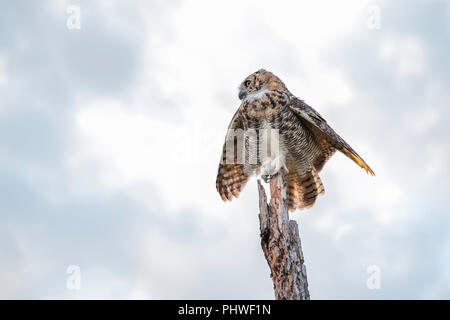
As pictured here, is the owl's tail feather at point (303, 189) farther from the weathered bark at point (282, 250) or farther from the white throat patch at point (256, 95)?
the weathered bark at point (282, 250)

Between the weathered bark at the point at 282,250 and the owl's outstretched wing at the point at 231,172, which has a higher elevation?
the owl's outstretched wing at the point at 231,172

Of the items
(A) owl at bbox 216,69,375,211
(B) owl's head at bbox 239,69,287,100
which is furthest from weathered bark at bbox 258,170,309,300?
(B) owl's head at bbox 239,69,287,100

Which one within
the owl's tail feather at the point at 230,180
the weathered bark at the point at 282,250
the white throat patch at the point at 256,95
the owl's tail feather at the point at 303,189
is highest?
the white throat patch at the point at 256,95

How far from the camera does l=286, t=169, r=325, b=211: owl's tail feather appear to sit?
791cm

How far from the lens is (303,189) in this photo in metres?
8.09

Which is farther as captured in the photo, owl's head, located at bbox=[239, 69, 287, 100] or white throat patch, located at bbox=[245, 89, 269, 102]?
owl's head, located at bbox=[239, 69, 287, 100]

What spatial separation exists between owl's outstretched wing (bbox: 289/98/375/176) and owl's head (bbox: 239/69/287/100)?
0.43 metres

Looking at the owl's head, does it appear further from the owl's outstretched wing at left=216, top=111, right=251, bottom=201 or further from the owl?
the owl's outstretched wing at left=216, top=111, right=251, bottom=201

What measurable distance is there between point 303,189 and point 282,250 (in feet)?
8.75

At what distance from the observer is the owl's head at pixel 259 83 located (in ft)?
25.3

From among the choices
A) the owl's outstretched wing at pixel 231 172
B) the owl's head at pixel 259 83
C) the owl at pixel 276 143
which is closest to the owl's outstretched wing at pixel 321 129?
the owl at pixel 276 143
